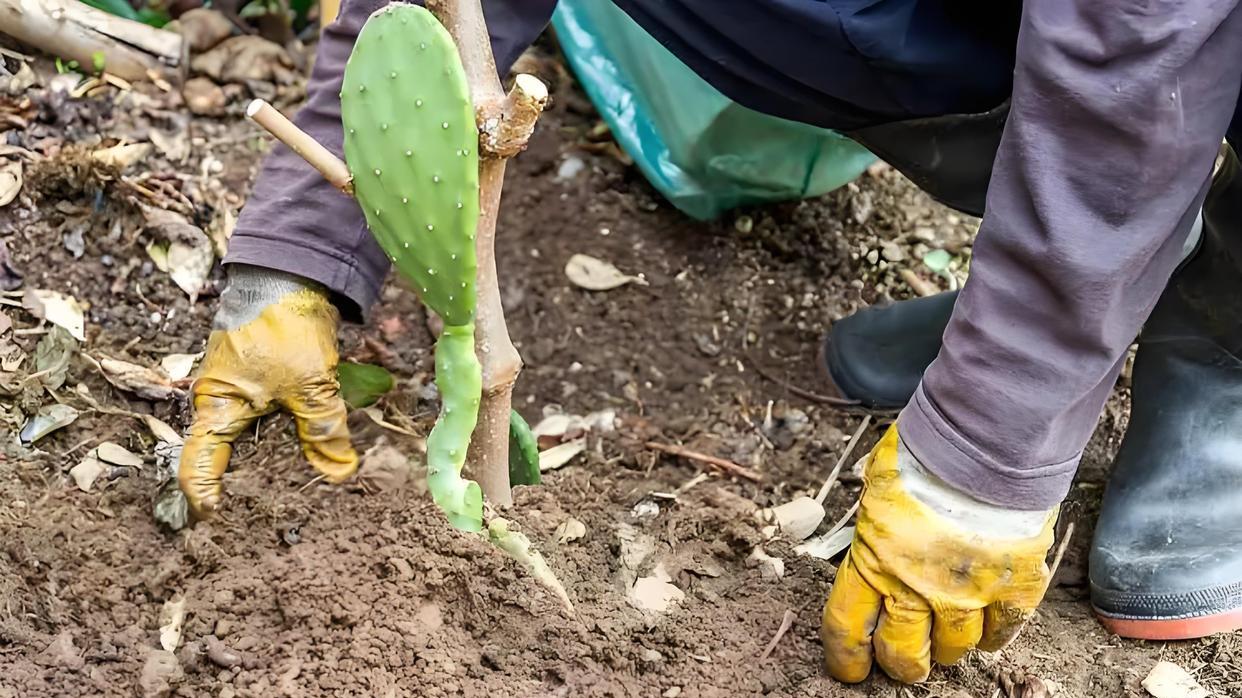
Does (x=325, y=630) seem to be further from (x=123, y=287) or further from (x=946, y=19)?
(x=946, y=19)

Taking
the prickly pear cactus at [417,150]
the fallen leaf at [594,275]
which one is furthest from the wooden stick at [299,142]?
the fallen leaf at [594,275]

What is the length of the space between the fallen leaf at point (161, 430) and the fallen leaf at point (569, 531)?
0.44 meters

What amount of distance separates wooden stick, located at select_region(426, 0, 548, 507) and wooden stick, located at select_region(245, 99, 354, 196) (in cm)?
11

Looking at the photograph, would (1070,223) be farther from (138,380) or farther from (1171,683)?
(138,380)

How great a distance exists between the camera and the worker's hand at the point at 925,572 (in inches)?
36.2

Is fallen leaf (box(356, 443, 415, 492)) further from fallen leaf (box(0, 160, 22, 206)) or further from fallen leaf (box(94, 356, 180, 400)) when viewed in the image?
fallen leaf (box(0, 160, 22, 206))

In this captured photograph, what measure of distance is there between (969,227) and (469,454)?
1132 millimetres

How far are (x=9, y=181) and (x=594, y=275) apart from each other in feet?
2.62

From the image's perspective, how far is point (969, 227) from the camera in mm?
1883

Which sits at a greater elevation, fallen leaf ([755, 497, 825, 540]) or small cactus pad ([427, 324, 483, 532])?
small cactus pad ([427, 324, 483, 532])

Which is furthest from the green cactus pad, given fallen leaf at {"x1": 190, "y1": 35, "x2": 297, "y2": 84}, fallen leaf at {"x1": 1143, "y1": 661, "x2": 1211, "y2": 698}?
fallen leaf at {"x1": 190, "y1": 35, "x2": 297, "y2": 84}

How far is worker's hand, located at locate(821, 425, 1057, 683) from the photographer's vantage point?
0.92 meters

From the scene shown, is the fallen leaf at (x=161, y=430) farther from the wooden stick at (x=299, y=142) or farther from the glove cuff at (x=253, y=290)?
the wooden stick at (x=299, y=142)

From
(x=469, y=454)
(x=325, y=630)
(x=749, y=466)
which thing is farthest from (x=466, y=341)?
(x=749, y=466)
